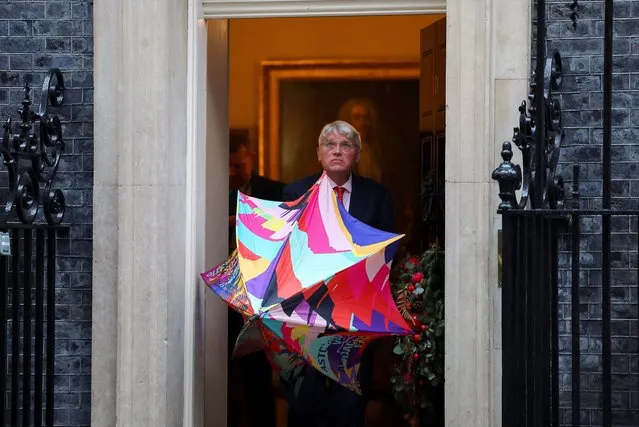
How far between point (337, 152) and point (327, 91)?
2.37m

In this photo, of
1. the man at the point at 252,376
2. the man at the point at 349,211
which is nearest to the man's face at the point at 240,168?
the man at the point at 252,376

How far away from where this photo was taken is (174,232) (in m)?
6.64

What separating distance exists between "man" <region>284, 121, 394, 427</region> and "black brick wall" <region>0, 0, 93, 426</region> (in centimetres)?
145

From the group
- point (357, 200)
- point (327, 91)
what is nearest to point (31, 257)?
point (357, 200)

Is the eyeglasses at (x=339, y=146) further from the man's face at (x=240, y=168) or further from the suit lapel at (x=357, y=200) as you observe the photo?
the man's face at (x=240, y=168)

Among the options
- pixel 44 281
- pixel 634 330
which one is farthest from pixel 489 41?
pixel 44 281

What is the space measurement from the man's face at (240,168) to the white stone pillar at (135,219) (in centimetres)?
201

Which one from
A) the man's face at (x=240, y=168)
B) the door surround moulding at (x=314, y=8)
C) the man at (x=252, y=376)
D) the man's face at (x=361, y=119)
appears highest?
the door surround moulding at (x=314, y=8)

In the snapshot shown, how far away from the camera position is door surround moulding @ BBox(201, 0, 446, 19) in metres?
6.86

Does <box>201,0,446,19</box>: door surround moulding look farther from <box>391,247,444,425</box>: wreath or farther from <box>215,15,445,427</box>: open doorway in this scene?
<box>215,15,445,427</box>: open doorway

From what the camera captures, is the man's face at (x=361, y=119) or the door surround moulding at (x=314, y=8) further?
the man's face at (x=361, y=119)

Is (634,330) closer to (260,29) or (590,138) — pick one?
(590,138)

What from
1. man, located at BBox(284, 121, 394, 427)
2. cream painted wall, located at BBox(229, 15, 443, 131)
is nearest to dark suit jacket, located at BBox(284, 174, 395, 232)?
man, located at BBox(284, 121, 394, 427)

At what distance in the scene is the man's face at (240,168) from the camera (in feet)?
28.4
